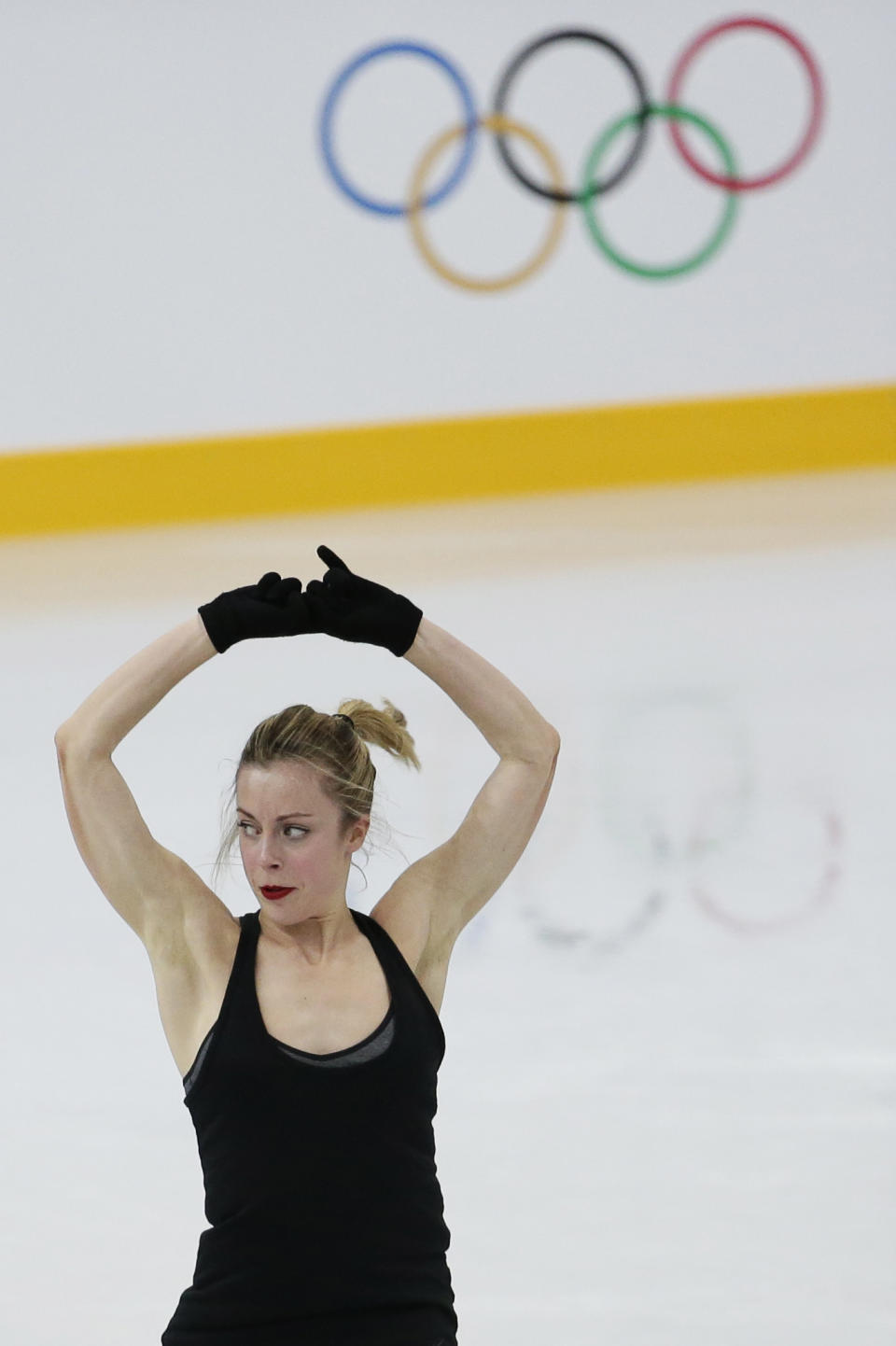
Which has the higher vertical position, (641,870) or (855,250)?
(855,250)

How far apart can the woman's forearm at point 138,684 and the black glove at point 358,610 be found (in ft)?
0.36

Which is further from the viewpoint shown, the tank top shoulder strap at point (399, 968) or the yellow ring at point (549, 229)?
the yellow ring at point (549, 229)

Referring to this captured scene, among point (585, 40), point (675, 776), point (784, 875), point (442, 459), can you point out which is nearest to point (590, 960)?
point (784, 875)

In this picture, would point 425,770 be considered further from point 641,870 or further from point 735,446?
point 735,446

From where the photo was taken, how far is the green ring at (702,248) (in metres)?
8.44

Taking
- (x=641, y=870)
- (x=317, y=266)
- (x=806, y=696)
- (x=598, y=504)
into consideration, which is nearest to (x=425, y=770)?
(x=641, y=870)

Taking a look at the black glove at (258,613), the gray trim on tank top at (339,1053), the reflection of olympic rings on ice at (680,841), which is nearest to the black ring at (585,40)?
the reflection of olympic rings on ice at (680,841)

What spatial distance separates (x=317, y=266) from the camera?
8.50m

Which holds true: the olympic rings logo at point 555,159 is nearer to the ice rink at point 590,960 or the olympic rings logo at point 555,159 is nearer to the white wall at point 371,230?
the white wall at point 371,230

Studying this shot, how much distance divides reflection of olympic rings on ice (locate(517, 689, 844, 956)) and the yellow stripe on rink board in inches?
144

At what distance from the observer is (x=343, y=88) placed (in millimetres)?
8352

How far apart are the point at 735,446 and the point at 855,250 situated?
1070 millimetres

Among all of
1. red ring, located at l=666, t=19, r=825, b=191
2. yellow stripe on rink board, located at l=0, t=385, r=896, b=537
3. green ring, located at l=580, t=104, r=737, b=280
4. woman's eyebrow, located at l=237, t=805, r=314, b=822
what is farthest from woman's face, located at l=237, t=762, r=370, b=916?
red ring, located at l=666, t=19, r=825, b=191

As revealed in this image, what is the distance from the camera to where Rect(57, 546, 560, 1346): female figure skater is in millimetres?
1611
